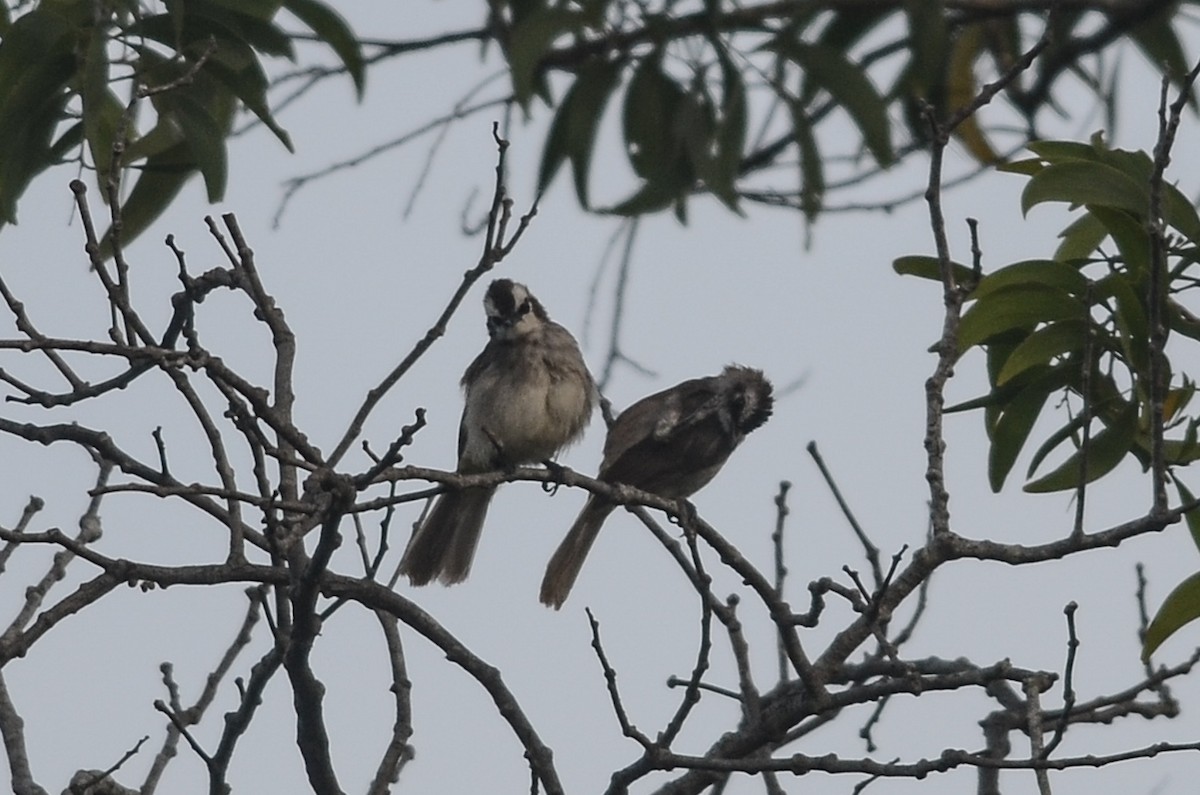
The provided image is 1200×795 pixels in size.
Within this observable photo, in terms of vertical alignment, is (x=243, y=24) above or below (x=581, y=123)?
above

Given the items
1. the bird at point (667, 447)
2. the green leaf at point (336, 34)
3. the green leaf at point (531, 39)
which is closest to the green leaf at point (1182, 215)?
the green leaf at point (531, 39)

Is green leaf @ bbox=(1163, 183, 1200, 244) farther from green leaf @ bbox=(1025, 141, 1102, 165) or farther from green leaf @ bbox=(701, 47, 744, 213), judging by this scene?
green leaf @ bbox=(701, 47, 744, 213)

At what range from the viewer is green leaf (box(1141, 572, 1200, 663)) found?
12.1 feet

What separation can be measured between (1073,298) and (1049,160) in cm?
29

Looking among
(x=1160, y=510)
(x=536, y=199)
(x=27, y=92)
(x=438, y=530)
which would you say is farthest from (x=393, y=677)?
(x=438, y=530)

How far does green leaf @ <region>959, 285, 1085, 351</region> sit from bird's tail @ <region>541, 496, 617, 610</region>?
2846 millimetres

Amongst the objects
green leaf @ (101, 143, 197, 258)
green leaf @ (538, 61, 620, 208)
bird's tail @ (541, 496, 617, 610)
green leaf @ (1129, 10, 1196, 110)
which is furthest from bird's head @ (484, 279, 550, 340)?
green leaf @ (1129, 10, 1196, 110)

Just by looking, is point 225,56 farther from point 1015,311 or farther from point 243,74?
point 1015,311

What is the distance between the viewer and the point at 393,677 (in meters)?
4.02

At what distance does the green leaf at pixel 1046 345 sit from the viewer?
366 cm

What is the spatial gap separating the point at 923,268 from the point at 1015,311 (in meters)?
0.32

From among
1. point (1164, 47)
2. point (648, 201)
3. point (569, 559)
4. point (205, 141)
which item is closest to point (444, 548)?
point (569, 559)

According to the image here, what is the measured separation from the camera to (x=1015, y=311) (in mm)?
3705

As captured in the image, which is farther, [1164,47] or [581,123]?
[581,123]
